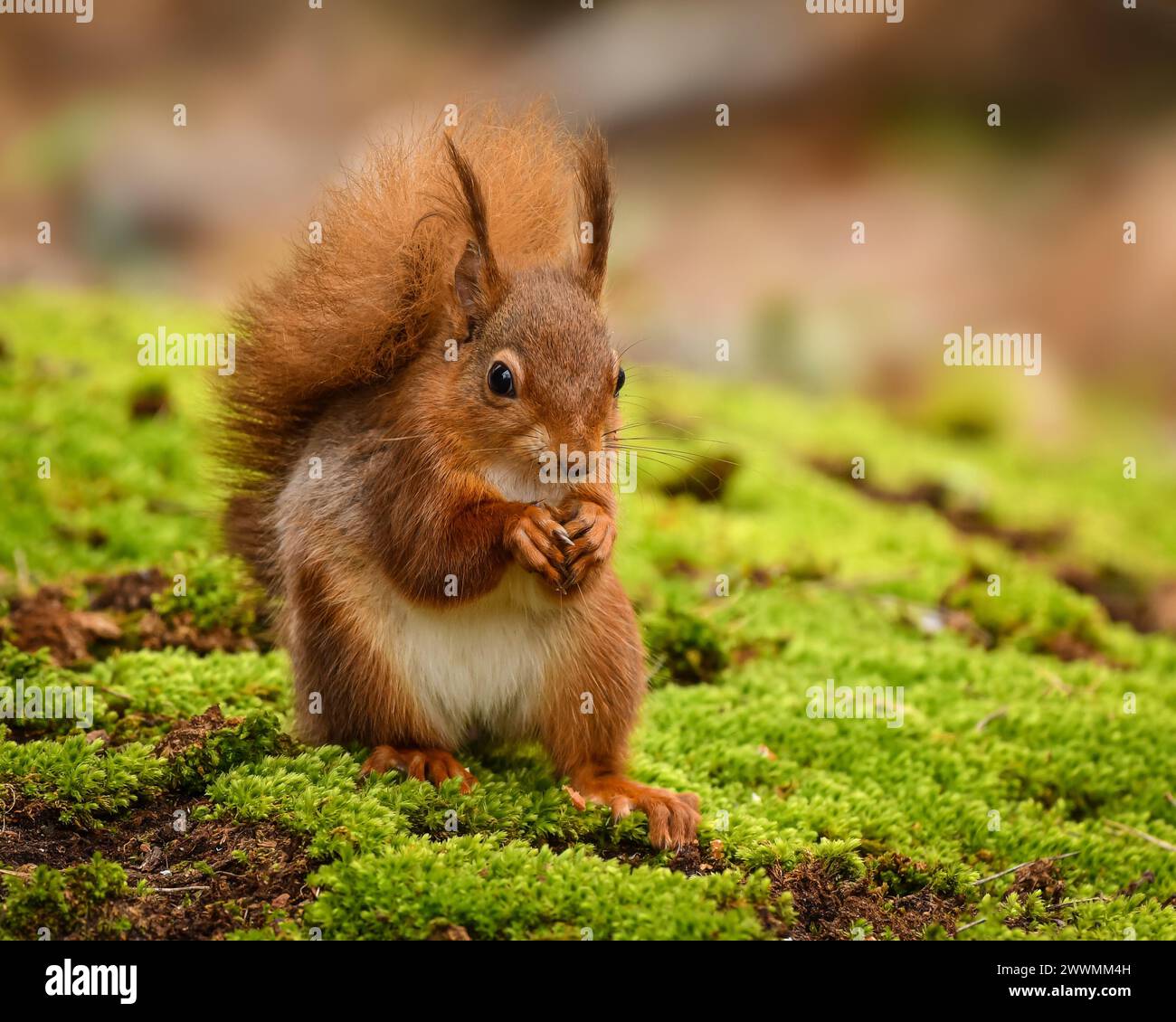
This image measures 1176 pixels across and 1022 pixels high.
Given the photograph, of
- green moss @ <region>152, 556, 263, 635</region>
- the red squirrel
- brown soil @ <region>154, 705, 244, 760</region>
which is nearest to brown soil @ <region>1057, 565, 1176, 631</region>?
the red squirrel

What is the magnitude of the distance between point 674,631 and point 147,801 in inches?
66.8

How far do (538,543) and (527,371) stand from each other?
36cm

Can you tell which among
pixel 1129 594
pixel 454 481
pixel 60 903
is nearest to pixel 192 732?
pixel 60 903

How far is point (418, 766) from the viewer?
2639mm

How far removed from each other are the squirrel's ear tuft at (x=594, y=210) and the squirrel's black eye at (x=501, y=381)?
36cm

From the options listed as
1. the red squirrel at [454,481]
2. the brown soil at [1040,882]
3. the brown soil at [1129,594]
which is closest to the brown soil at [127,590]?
the red squirrel at [454,481]

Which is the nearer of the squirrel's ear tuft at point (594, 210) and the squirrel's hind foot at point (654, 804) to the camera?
the squirrel's hind foot at point (654, 804)

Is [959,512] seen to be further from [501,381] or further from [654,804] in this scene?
[501,381]

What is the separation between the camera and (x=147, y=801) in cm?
255

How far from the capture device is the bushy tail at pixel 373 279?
2.79m

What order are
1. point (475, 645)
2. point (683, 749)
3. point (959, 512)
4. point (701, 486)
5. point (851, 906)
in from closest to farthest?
1. point (851, 906)
2. point (475, 645)
3. point (683, 749)
4. point (701, 486)
5. point (959, 512)

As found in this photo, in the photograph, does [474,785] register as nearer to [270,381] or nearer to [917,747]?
[270,381]

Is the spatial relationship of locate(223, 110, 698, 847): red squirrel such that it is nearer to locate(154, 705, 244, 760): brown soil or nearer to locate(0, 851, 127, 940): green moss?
locate(154, 705, 244, 760): brown soil

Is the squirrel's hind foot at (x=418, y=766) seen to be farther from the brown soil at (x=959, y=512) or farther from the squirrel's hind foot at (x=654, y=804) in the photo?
the brown soil at (x=959, y=512)
